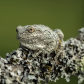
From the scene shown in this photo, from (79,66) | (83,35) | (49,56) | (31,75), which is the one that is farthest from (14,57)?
(83,35)

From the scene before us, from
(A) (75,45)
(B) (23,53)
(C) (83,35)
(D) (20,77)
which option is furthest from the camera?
(C) (83,35)

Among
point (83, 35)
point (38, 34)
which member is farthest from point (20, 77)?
point (83, 35)

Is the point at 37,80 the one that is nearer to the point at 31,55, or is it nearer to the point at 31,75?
the point at 31,75

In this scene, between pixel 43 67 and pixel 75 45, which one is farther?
pixel 75 45

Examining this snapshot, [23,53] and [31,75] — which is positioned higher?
[23,53]

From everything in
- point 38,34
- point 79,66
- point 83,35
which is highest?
point 83,35

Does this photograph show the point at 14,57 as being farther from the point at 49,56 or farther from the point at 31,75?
the point at 49,56

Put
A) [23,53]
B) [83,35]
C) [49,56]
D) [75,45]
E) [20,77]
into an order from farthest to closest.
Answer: [83,35], [75,45], [49,56], [23,53], [20,77]
